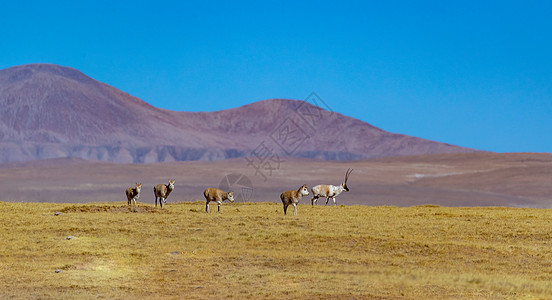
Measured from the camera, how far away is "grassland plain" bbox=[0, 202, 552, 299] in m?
18.0

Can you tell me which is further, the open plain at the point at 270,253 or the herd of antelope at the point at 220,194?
the herd of antelope at the point at 220,194

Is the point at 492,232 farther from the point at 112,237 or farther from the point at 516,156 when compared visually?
the point at 516,156

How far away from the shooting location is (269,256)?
881 inches

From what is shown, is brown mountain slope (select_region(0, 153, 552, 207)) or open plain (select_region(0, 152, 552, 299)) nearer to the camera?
open plain (select_region(0, 152, 552, 299))

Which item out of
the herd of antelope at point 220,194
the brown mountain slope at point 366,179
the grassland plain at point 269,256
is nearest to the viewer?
the grassland plain at point 269,256

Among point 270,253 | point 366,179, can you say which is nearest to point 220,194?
point 270,253

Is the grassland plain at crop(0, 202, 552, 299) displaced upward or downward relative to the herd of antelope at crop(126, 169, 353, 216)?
downward

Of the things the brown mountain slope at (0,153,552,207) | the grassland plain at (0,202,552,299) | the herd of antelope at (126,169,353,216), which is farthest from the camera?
the brown mountain slope at (0,153,552,207)

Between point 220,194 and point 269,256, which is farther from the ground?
point 220,194

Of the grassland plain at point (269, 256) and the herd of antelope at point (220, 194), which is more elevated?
the herd of antelope at point (220, 194)

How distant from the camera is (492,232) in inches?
1102

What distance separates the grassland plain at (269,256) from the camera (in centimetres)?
1800

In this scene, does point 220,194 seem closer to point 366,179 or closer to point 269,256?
point 269,256

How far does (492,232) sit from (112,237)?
13.8 m
